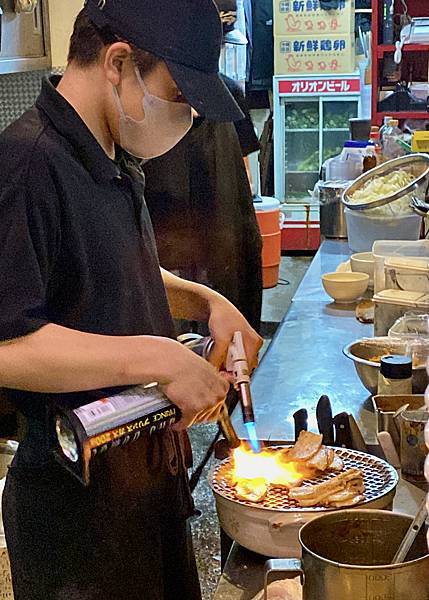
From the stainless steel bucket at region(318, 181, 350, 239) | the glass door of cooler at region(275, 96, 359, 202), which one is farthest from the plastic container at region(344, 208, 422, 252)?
the glass door of cooler at region(275, 96, 359, 202)

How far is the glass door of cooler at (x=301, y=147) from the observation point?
768 centimetres

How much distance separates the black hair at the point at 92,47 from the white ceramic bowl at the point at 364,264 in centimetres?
183

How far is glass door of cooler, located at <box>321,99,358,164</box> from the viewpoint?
7594 mm

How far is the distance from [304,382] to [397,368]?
0.46 meters

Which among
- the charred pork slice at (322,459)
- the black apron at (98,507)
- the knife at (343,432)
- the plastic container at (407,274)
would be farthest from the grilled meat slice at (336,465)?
the plastic container at (407,274)

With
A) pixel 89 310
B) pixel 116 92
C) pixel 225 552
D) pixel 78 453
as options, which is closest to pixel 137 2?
pixel 116 92

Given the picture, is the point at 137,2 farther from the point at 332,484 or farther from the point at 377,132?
the point at 377,132

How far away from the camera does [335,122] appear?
7.66m

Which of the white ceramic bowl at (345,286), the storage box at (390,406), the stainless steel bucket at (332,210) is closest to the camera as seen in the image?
the storage box at (390,406)

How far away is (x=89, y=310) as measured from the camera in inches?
60.5

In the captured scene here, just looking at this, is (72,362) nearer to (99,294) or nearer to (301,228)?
(99,294)

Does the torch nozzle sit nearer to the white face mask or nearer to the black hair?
the white face mask

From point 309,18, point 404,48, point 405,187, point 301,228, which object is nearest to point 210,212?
point 405,187

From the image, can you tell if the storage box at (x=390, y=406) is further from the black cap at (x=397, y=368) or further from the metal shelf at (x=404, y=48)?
the metal shelf at (x=404, y=48)
